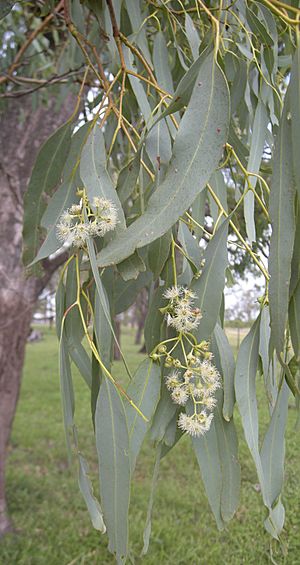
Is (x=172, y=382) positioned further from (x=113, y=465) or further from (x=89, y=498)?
(x=89, y=498)

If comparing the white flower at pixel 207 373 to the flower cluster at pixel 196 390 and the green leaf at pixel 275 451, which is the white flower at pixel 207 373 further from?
the green leaf at pixel 275 451

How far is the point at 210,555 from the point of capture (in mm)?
2172

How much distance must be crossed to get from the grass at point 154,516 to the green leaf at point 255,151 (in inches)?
33.8

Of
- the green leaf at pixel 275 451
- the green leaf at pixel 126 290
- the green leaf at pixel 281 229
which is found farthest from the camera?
the green leaf at pixel 126 290

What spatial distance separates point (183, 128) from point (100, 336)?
34cm

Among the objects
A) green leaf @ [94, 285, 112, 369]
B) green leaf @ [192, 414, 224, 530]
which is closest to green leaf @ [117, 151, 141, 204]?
green leaf @ [94, 285, 112, 369]

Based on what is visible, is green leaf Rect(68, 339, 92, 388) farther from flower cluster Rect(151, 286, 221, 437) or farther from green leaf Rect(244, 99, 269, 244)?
green leaf Rect(244, 99, 269, 244)

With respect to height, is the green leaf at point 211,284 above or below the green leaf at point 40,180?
below

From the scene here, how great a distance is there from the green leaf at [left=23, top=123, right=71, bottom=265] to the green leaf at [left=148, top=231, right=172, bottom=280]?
1.24 ft

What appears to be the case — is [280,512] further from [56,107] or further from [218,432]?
[56,107]

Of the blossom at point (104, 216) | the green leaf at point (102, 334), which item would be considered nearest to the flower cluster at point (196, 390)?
the green leaf at point (102, 334)

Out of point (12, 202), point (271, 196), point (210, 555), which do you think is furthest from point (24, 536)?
point (271, 196)

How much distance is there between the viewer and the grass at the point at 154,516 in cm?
197

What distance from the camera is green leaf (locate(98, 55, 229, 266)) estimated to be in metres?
0.73
